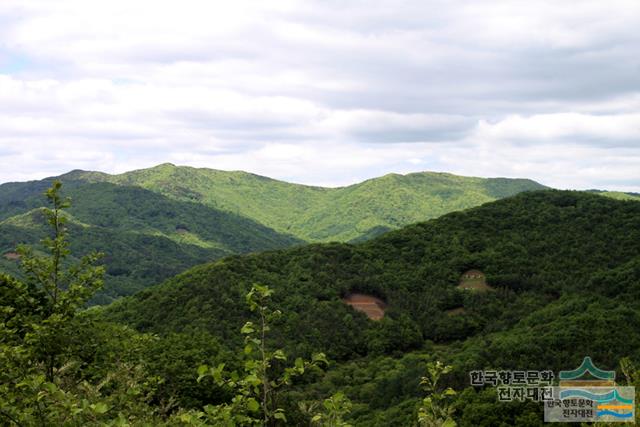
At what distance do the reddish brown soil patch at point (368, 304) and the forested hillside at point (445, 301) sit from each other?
5.86 ft

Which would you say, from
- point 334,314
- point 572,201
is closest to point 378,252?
point 334,314

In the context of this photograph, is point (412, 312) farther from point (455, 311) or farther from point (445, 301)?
point (455, 311)

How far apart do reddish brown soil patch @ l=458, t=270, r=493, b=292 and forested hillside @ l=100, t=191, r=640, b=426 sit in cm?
157

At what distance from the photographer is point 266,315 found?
9.69 m

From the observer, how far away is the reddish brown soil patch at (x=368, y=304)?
12444cm

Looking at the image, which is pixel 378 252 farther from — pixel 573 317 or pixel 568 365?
pixel 568 365

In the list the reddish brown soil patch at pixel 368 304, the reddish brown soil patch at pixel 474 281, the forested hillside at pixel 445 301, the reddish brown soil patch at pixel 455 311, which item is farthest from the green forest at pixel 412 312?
the reddish brown soil patch at pixel 474 281

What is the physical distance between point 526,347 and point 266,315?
81404mm

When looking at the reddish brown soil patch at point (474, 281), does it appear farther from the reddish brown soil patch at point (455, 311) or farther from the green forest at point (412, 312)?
the reddish brown soil patch at point (455, 311)

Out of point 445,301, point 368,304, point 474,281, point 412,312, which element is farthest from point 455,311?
point 368,304

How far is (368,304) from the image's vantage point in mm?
128625

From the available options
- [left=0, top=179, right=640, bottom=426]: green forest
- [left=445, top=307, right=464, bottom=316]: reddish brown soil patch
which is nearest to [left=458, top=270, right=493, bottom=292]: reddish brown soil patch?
[left=0, top=179, right=640, bottom=426]: green forest

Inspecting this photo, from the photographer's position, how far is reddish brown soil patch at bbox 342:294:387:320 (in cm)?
12444

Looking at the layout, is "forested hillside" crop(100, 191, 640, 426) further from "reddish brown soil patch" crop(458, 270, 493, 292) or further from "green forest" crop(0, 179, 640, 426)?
"reddish brown soil patch" crop(458, 270, 493, 292)
